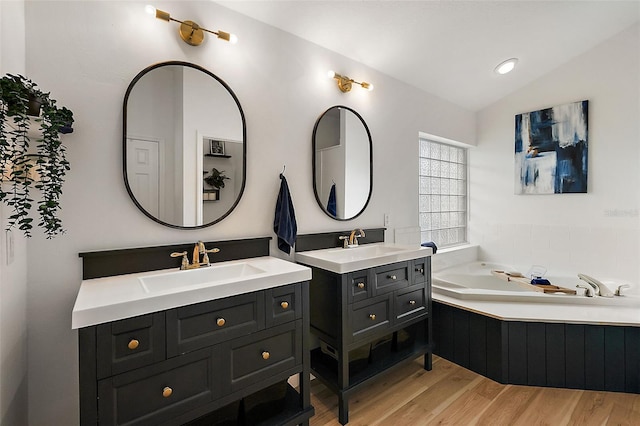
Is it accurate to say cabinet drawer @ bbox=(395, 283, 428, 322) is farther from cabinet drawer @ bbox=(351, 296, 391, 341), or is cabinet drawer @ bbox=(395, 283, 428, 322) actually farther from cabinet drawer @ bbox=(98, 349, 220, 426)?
cabinet drawer @ bbox=(98, 349, 220, 426)

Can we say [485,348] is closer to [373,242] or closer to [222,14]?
[373,242]

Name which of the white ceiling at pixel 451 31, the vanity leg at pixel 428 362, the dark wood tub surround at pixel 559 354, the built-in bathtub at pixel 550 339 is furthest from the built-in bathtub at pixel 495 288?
the white ceiling at pixel 451 31

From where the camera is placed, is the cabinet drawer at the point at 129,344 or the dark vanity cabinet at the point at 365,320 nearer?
the cabinet drawer at the point at 129,344

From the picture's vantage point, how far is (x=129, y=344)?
1.11 metres

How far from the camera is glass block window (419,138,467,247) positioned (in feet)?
11.3

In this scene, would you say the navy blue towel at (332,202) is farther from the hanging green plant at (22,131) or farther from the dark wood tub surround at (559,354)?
the hanging green plant at (22,131)

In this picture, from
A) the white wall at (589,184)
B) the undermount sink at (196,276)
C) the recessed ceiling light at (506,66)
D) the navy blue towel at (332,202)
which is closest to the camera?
the undermount sink at (196,276)

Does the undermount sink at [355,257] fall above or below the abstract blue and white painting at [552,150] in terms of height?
below

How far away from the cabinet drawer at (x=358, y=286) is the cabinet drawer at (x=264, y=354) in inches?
15.9

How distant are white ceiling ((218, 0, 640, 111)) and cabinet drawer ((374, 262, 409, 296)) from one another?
1.58 m

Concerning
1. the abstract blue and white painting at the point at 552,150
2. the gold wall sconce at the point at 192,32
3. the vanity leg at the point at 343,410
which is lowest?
the vanity leg at the point at 343,410

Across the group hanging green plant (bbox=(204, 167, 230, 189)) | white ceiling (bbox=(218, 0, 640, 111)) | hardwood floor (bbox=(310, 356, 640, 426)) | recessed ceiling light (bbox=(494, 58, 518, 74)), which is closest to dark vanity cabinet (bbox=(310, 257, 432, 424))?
hardwood floor (bbox=(310, 356, 640, 426))

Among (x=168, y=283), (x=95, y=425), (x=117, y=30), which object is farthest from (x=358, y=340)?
(x=117, y=30)

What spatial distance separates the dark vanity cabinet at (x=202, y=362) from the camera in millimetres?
1070
